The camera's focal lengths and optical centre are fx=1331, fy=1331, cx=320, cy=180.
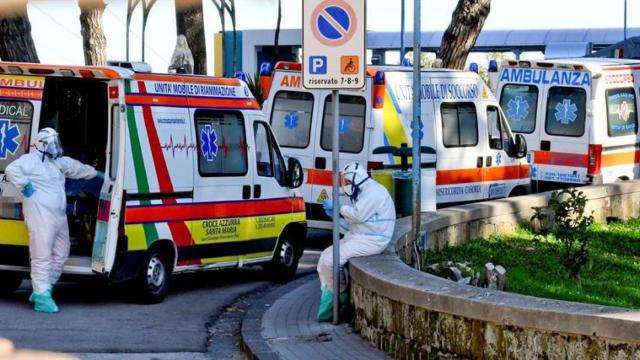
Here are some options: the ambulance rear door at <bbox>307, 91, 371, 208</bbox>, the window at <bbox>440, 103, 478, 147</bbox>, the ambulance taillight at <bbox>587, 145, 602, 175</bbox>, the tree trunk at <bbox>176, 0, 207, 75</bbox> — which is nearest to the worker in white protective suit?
the ambulance rear door at <bbox>307, 91, 371, 208</bbox>

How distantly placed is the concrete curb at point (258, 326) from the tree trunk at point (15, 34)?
26.2ft

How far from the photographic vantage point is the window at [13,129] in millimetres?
12859

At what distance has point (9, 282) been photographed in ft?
43.9

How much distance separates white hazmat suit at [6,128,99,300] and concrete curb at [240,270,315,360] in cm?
186

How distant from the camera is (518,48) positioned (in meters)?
52.7

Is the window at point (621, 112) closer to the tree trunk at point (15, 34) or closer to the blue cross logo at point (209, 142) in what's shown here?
the tree trunk at point (15, 34)

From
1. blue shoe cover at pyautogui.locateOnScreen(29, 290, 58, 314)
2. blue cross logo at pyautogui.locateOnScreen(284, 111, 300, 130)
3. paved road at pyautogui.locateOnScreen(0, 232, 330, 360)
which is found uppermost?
blue cross logo at pyautogui.locateOnScreen(284, 111, 300, 130)

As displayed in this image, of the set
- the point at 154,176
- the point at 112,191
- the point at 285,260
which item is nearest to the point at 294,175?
the point at 285,260

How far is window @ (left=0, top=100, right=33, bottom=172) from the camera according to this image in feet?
42.2

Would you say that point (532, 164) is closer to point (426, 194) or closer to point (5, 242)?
point (426, 194)

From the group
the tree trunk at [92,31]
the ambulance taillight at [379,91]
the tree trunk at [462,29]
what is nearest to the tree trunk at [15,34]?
the tree trunk at [92,31]

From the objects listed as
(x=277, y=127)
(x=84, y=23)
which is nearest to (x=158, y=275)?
(x=277, y=127)

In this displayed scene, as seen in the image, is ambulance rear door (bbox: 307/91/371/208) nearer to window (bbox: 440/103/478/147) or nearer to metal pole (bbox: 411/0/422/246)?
window (bbox: 440/103/478/147)

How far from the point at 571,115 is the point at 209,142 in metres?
9.49
